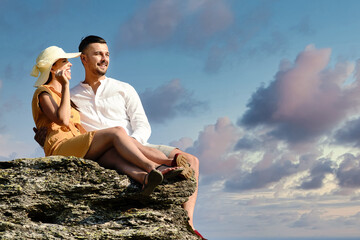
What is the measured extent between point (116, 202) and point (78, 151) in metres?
1.11

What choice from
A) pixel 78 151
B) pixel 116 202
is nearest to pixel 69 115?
pixel 78 151

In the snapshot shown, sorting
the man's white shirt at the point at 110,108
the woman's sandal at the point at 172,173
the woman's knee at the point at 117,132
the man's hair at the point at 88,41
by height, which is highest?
the man's hair at the point at 88,41

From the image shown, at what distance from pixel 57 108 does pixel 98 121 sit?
4.27 ft

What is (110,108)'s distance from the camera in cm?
951

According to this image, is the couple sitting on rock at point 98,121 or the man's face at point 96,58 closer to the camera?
the couple sitting on rock at point 98,121

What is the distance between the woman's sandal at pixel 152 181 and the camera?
7055 millimetres

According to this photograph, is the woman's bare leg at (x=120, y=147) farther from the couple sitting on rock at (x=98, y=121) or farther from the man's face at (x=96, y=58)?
the man's face at (x=96, y=58)

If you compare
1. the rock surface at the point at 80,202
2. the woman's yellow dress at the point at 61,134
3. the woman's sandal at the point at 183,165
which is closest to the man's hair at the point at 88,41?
the woman's yellow dress at the point at 61,134

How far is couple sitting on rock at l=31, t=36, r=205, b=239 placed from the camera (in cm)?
770

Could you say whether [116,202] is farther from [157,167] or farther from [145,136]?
[145,136]

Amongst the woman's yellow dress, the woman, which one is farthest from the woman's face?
the woman's yellow dress

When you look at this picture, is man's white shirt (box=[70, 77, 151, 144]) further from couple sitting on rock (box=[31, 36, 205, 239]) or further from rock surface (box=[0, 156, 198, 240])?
rock surface (box=[0, 156, 198, 240])

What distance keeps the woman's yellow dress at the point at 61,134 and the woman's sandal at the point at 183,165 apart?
1.53 m

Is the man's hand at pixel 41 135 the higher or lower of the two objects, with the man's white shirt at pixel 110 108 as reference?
lower
